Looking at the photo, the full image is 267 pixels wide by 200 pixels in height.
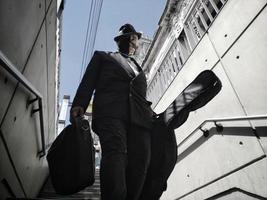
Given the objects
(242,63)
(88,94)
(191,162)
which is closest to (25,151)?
(88,94)

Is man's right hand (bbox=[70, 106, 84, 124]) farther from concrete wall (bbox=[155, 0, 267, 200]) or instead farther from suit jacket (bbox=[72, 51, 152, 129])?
concrete wall (bbox=[155, 0, 267, 200])

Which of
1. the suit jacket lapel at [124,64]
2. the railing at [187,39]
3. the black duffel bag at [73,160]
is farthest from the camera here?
the railing at [187,39]

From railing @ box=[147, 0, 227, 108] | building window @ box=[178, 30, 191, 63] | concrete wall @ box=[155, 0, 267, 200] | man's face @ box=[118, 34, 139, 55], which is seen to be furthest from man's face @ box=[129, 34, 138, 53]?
building window @ box=[178, 30, 191, 63]

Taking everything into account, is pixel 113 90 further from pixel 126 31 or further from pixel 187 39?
pixel 187 39

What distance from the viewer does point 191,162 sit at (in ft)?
8.92

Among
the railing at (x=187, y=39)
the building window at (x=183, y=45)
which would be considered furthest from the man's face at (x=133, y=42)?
the building window at (x=183, y=45)

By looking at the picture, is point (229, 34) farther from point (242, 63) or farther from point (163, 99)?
point (163, 99)

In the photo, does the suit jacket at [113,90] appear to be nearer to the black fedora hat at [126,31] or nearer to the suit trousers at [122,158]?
the suit trousers at [122,158]

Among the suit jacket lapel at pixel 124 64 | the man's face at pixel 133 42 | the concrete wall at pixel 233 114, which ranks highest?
the man's face at pixel 133 42

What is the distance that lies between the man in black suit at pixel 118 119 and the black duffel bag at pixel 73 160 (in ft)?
0.28

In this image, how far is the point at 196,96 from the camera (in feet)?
4.62

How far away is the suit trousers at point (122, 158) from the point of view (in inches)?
43.6

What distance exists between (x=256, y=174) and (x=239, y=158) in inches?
9.4

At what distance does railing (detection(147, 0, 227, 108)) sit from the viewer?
316cm
